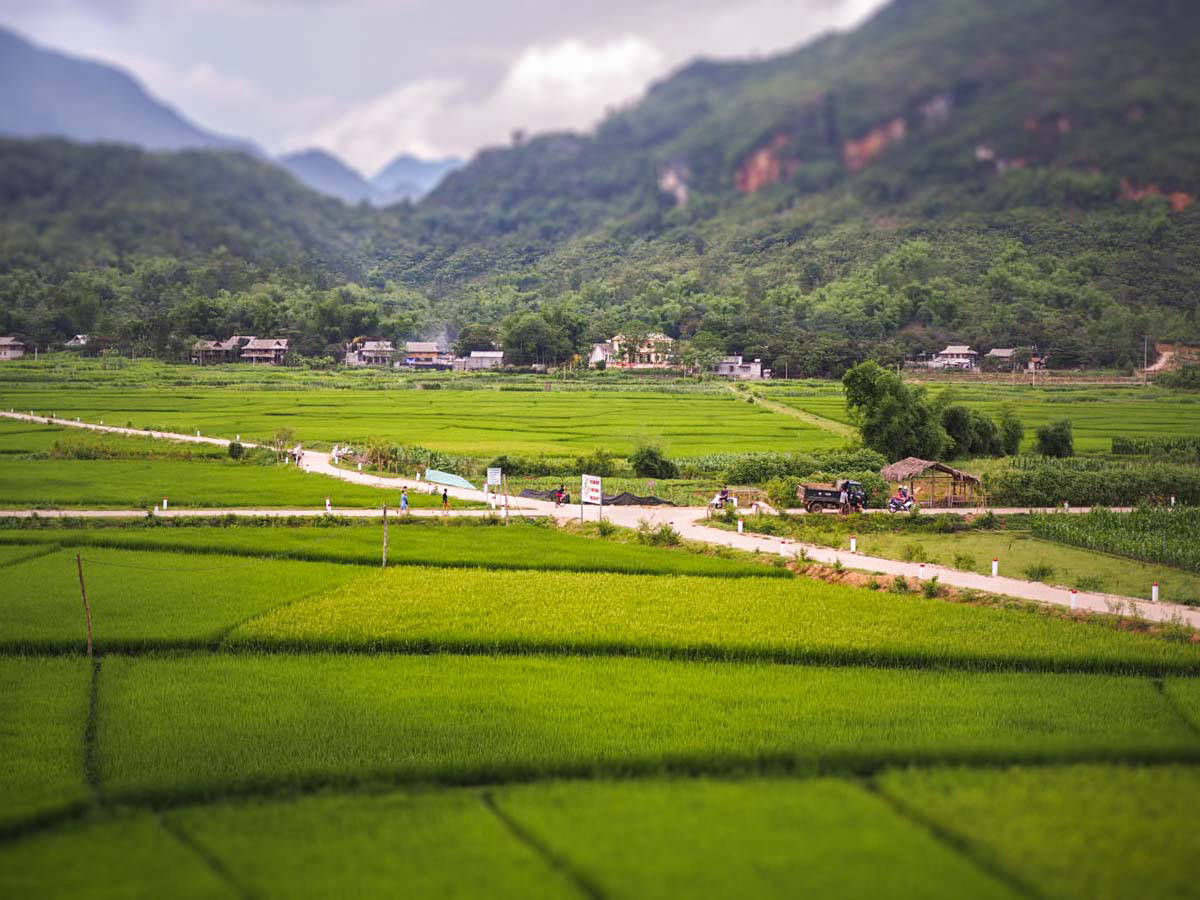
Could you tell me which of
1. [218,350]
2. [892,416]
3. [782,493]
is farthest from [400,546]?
[218,350]

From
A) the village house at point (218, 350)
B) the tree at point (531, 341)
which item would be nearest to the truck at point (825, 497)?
the tree at point (531, 341)

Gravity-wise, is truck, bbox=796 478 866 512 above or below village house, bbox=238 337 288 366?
below

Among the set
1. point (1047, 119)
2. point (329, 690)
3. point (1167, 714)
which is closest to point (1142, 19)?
point (1047, 119)

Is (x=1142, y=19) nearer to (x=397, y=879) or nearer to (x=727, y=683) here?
(x=727, y=683)

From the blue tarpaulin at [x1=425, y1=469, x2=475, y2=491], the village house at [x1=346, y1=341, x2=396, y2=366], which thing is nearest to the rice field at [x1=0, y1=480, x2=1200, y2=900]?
the blue tarpaulin at [x1=425, y1=469, x2=475, y2=491]

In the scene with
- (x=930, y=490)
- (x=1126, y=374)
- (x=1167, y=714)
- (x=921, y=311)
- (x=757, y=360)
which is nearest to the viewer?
(x=1167, y=714)

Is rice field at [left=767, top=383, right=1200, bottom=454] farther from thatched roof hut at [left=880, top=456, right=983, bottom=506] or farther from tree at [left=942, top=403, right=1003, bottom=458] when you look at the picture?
thatched roof hut at [left=880, top=456, right=983, bottom=506]

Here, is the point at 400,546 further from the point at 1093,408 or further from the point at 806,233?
the point at 806,233
